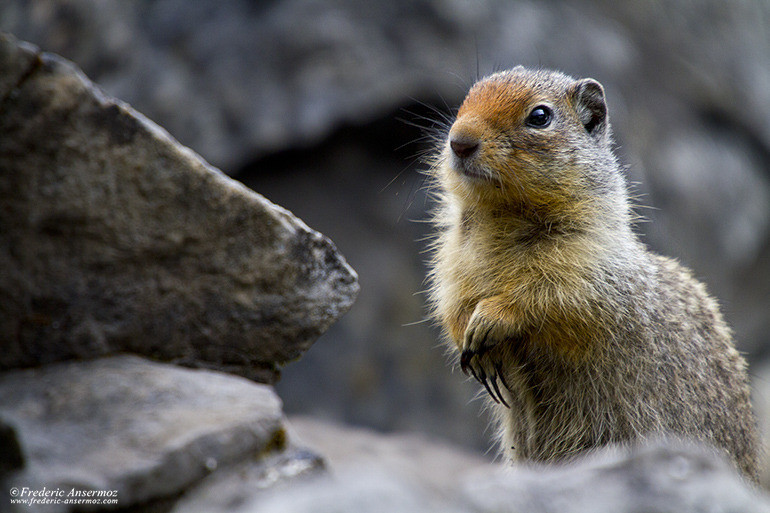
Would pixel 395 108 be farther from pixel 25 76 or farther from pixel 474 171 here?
pixel 25 76

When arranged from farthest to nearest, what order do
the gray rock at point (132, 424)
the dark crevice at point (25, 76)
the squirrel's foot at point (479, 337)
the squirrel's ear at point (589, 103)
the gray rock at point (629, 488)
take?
1. the squirrel's ear at point (589, 103)
2. the squirrel's foot at point (479, 337)
3. the dark crevice at point (25, 76)
4. the gray rock at point (132, 424)
5. the gray rock at point (629, 488)

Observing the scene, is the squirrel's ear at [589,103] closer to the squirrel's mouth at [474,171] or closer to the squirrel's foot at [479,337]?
the squirrel's mouth at [474,171]

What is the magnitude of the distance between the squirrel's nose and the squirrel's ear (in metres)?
1.05

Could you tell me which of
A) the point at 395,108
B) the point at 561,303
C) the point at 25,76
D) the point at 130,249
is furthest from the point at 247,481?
the point at 395,108

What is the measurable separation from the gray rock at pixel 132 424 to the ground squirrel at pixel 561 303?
178 centimetres

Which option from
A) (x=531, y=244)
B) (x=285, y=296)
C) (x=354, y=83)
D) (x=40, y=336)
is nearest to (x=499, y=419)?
(x=531, y=244)

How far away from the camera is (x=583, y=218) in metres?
4.63

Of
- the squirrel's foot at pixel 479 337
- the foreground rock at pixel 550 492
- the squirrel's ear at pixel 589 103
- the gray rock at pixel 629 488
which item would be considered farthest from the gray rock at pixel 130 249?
the squirrel's ear at pixel 589 103

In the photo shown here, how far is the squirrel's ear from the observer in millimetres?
5074

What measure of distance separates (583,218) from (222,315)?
94.4 inches

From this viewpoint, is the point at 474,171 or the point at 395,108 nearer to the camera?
the point at 474,171

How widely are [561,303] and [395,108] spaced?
7.75 m

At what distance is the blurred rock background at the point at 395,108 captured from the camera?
1120 centimetres

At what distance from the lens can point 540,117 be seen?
472 centimetres
